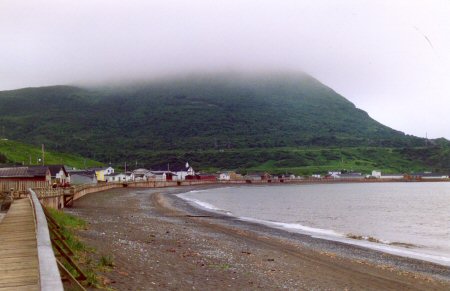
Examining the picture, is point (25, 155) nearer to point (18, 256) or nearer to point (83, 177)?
point (83, 177)

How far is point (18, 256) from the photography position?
11.6 m

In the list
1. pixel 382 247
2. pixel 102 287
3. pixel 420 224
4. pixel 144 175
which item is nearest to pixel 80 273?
pixel 102 287

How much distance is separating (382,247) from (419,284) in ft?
43.3

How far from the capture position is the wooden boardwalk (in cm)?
891

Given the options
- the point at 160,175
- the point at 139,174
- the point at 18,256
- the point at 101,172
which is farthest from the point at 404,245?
the point at 160,175

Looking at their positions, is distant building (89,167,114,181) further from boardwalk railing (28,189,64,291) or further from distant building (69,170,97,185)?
boardwalk railing (28,189,64,291)

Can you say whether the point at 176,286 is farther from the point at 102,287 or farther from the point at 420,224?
the point at 420,224

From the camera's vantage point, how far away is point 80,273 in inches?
471

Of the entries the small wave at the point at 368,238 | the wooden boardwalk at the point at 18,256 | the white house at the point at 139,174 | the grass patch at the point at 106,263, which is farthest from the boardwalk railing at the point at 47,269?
the white house at the point at 139,174

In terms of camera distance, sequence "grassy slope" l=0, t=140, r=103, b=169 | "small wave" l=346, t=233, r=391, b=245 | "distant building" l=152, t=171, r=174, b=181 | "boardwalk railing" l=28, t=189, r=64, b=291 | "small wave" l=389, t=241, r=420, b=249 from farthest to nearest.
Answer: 1. "distant building" l=152, t=171, r=174, b=181
2. "grassy slope" l=0, t=140, r=103, b=169
3. "small wave" l=346, t=233, r=391, b=245
4. "small wave" l=389, t=241, r=420, b=249
5. "boardwalk railing" l=28, t=189, r=64, b=291

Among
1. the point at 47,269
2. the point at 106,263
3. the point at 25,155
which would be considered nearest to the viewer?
the point at 47,269

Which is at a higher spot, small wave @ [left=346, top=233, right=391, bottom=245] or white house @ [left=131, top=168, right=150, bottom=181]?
white house @ [left=131, top=168, right=150, bottom=181]

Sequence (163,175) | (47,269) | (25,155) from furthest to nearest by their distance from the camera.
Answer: (163,175)
(25,155)
(47,269)

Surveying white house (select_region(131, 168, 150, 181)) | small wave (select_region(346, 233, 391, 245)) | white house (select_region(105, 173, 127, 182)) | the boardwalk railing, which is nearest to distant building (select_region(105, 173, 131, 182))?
white house (select_region(105, 173, 127, 182))
